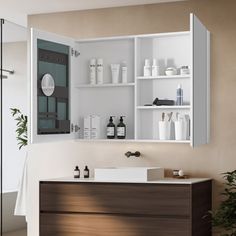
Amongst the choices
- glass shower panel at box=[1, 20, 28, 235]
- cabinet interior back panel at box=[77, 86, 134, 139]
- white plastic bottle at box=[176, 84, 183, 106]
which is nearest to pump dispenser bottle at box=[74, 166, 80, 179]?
cabinet interior back panel at box=[77, 86, 134, 139]

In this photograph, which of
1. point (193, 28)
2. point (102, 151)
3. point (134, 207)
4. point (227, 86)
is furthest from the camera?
point (102, 151)

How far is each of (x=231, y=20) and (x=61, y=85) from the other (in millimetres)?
1544

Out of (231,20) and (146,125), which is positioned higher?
(231,20)

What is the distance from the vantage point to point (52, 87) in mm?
5391

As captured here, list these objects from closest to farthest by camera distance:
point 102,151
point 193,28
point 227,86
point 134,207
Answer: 1. point 193,28
2. point 134,207
3. point 227,86
4. point 102,151

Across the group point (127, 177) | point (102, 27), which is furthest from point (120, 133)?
point (102, 27)

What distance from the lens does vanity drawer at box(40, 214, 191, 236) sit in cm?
515

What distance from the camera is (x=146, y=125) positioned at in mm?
5867

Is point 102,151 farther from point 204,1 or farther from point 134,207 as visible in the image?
point 204,1

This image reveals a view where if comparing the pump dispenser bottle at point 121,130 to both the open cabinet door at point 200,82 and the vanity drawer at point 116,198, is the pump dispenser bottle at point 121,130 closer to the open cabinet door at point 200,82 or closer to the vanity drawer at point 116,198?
the vanity drawer at point 116,198

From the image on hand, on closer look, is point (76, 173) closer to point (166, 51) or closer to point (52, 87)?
point (52, 87)

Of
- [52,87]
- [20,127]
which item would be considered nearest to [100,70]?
[52,87]

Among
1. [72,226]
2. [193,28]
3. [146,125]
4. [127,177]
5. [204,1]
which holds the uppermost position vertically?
[204,1]

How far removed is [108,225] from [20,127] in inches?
63.2
